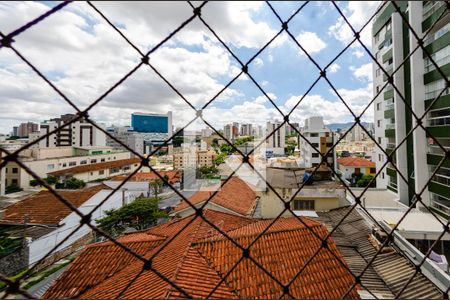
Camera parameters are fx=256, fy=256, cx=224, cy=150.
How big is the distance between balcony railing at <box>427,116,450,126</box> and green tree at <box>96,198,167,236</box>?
22.5 feet

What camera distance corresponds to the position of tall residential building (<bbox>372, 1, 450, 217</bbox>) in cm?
559

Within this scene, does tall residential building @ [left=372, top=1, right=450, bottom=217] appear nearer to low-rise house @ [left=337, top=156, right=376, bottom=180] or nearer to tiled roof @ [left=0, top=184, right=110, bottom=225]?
tiled roof @ [left=0, top=184, right=110, bottom=225]

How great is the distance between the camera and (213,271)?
235 cm

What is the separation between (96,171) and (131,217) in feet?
28.9

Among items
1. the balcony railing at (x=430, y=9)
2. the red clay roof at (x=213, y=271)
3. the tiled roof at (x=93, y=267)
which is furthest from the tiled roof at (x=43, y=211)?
the balcony railing at (x=430, y=9)

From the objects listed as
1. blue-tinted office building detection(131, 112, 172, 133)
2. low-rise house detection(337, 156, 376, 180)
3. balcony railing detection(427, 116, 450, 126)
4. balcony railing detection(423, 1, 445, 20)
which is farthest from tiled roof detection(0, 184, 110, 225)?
blue-tinted office building detection(131, 112, 172, 133)

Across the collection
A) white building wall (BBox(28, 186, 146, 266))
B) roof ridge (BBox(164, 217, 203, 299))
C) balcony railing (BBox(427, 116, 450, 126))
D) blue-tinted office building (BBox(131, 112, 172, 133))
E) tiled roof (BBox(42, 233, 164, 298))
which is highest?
blue-tinted office building (BBox(131, 112, 172, 133))

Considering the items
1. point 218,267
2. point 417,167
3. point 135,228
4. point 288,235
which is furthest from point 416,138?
point 135,228

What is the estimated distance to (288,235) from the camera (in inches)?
123

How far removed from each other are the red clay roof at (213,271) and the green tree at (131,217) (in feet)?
9.49

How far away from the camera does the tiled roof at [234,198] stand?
5888 mm

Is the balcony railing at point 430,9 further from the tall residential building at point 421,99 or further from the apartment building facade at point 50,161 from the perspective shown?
the apartment building facade at point 50,161

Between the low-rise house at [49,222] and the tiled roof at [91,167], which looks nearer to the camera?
Result: the low-rise house at [49,222]

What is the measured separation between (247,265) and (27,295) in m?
2.29
